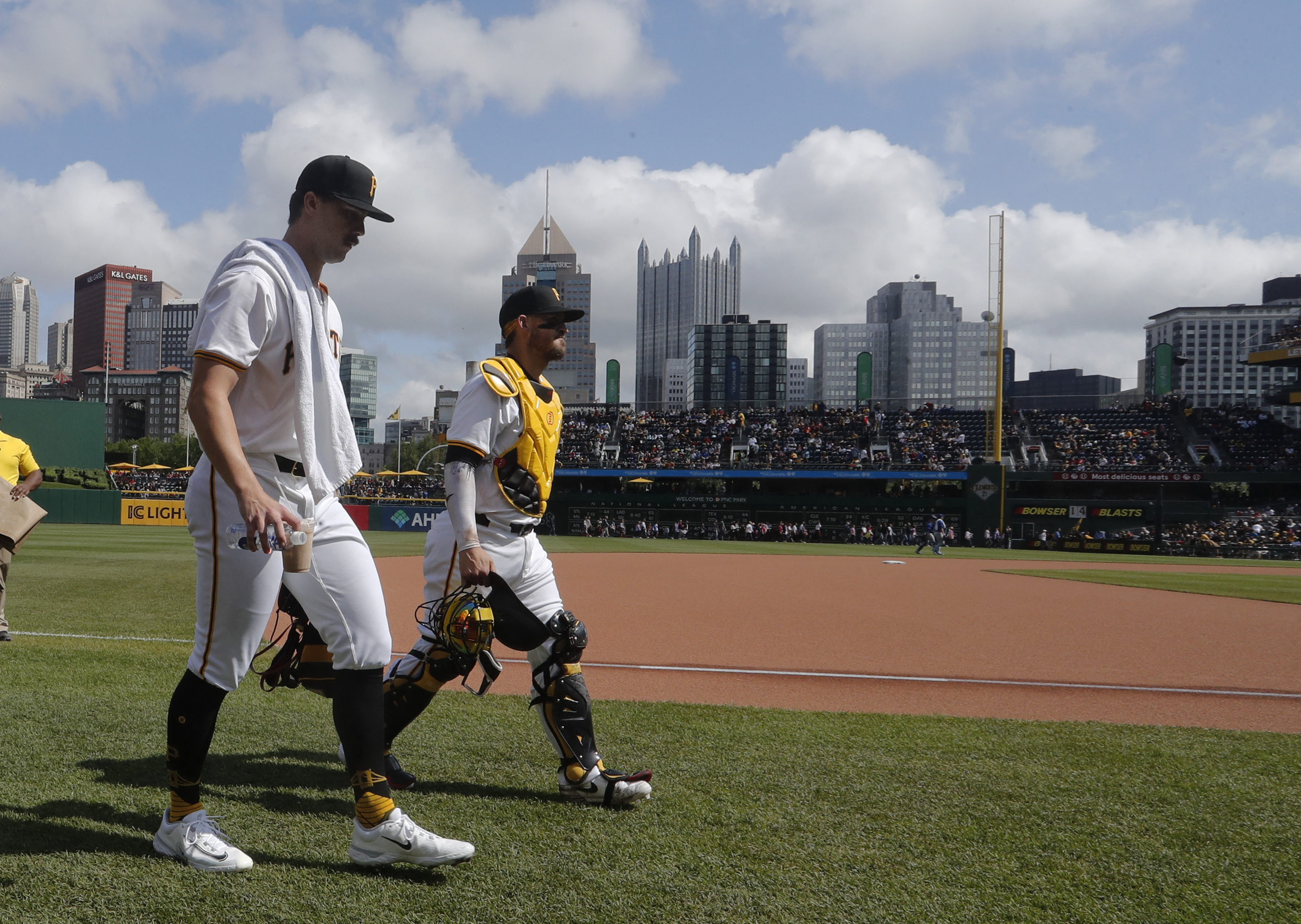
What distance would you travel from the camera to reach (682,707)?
4973 millimetres

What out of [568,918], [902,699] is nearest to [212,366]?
[568,918]

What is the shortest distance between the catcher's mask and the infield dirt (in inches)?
88.2

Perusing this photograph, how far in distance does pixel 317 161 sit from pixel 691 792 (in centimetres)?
265

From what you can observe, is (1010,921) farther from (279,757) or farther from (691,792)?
(279,757)

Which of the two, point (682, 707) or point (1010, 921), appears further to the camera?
point (682, 707)

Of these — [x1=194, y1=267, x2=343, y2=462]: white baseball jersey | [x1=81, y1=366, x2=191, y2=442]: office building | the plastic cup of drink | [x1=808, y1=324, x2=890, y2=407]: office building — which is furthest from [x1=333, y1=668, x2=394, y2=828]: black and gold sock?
[x1=81, y1=366, x2=191, y2=442]: office building

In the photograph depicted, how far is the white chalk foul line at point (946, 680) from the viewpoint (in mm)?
6176

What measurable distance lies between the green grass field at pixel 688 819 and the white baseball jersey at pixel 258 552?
0.67m

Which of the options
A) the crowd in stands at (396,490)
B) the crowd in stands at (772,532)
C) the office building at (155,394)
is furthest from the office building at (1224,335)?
the office building at (155,394)

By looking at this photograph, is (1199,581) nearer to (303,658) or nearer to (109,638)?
(109,638)

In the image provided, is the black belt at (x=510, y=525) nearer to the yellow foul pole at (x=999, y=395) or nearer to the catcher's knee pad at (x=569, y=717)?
the catcher's knee pad at (x=569, y=717)

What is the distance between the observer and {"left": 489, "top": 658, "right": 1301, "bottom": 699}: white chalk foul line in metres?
6.18

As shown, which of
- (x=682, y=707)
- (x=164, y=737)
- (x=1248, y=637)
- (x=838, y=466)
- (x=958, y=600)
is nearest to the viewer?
(x=164, y=737)

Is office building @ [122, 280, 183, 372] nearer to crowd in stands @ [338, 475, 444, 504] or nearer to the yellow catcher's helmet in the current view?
crowd in stands @ [338, 475, 444, 504]
